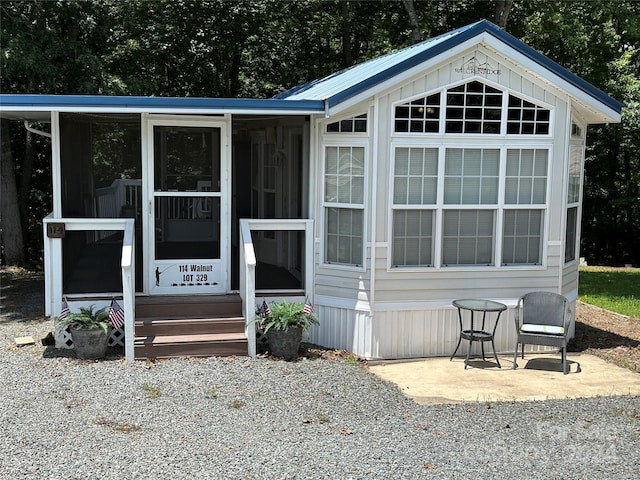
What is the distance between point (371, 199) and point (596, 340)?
4.06 m

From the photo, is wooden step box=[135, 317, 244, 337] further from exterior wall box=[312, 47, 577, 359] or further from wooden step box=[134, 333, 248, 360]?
exterior wall box=[312, 47, 577, 359]

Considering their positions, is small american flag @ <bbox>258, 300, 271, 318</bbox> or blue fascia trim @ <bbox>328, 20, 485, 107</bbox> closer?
blue fascia trim @ <bbox>328, 20, 485, 107</bbox>

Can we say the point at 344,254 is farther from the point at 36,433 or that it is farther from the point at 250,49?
the point at 250,49

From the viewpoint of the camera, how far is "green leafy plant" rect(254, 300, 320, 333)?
7855mm

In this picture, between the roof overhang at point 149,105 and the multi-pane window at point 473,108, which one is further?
the multi-pane window at point 473,108

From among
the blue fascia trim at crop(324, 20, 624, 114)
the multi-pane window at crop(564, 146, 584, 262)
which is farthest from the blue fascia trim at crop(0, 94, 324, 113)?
the multi-pane window at crop(564, 146, 584, 262)

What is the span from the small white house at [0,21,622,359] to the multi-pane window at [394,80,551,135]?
0.02 metres

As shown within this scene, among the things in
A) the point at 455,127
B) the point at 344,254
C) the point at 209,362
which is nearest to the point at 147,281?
the point at 209,362

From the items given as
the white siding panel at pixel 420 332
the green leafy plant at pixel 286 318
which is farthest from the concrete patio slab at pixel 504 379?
the green leafy plant at pixel 286 318

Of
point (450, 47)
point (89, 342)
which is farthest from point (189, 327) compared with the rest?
point (450, 47)

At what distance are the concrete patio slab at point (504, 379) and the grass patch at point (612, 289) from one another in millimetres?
4093

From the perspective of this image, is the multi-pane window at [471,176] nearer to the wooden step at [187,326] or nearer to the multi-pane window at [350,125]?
the multi-pane window at [350,125]

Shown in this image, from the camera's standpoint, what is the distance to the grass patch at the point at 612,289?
12.7 metres

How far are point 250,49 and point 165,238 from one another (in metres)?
11.6
